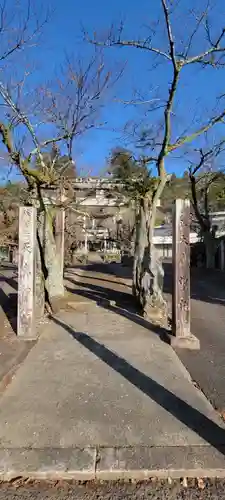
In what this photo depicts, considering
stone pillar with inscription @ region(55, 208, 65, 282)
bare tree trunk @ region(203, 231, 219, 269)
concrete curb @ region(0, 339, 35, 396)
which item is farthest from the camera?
bare tree trunk @ region(203, 231, 219, 269)

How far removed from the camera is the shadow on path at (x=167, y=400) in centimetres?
315

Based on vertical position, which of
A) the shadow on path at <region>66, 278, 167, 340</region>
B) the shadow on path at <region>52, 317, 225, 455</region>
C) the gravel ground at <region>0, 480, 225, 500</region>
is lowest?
the gravel ground at <region>0, 480, 225, 500</region>

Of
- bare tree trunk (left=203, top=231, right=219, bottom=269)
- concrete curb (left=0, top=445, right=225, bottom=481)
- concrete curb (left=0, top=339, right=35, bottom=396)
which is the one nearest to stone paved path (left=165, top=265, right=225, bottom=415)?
concrete curb (left=0, top=445, right=225, bottom=481)

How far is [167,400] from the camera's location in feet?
12.6

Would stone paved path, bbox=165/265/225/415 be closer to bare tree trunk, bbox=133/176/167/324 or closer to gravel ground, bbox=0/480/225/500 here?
bare tree trunk, bbox=133/176/167/324

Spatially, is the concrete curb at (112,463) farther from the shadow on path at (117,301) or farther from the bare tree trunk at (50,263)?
the bare tree trunk at (50,263)

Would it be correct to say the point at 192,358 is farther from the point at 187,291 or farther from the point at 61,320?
the point at 61,320

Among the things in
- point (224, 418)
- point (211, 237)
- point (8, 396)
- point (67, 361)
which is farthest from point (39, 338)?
point (211, 237)

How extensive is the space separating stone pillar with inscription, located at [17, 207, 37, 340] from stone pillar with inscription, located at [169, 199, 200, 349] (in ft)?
8.04

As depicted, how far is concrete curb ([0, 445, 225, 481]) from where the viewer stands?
2662 millimetres

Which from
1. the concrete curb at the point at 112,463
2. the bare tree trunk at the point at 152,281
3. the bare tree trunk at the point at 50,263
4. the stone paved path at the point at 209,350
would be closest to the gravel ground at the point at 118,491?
the concrete curb at the point at 112,463

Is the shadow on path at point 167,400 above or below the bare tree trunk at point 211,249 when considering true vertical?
below

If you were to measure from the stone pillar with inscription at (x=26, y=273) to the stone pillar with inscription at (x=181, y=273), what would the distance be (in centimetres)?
245

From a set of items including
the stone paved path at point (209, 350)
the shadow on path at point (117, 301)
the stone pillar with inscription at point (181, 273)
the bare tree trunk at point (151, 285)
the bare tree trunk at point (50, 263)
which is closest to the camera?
the stone paved path at point (209, 350)
